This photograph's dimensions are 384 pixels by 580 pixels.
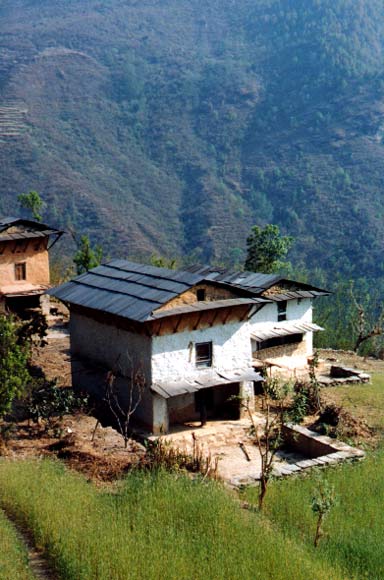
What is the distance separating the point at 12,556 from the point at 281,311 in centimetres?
1915

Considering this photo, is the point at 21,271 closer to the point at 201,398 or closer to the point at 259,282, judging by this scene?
the point at 259,282

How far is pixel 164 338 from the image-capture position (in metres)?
20.9

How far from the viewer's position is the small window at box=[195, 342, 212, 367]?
22.0 m

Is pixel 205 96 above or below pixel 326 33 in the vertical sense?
below

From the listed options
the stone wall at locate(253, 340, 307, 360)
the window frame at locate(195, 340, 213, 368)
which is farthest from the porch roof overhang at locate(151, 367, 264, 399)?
the stone wall at locate(253, 340, 307, 360)

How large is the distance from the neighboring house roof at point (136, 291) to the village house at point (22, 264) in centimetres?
941

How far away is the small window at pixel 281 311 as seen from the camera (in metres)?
29.7

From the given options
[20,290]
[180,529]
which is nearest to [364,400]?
[180,529]

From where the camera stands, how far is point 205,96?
119 m

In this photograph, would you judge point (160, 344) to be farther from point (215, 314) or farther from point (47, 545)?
point (47, 545)

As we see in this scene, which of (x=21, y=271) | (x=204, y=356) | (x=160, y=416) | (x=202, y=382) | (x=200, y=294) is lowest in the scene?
(x=160, y=416)

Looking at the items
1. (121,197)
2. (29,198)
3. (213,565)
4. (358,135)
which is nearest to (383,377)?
(213,565)

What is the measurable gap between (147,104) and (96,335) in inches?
3927

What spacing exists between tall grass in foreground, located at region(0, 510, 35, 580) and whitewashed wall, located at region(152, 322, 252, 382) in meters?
8.02
